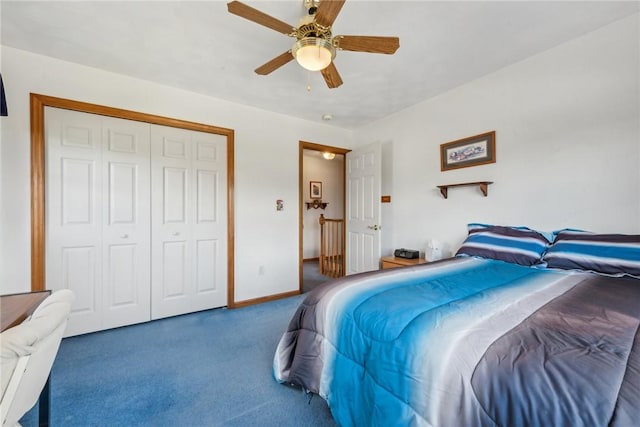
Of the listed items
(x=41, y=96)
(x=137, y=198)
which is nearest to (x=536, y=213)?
(x=137, y=198)

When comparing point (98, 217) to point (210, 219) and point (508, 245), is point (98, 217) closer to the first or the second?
point (210, 219)

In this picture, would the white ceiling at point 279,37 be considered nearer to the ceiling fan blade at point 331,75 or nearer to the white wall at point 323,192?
the ceiling fan blade at point 331,75

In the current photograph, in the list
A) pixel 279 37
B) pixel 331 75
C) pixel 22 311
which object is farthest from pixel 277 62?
pixel 22 311

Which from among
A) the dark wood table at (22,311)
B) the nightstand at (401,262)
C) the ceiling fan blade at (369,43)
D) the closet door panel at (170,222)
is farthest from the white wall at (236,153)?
the ceiling fan blade at (369,43)

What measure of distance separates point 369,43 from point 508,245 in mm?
1819

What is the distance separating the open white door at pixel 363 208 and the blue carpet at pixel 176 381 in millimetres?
1580

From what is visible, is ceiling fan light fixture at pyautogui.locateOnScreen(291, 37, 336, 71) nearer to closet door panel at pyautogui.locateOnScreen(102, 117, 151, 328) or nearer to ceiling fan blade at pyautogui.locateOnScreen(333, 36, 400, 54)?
ceiling fan blade at pyautogui.locateOnScreen(333, 36, 400, 54)

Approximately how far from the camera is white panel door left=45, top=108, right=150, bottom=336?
2268 mm

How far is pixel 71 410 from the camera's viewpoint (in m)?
1.46

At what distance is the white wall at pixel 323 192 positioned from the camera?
19.5ft

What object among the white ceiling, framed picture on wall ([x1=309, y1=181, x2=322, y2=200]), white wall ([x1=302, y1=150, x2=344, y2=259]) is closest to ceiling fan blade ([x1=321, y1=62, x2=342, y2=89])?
the white ceiling

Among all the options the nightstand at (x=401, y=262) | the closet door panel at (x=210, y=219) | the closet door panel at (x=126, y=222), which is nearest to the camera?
the closet door panel at (x=126, y=222)

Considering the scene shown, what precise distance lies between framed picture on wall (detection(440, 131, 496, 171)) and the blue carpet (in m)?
2.49

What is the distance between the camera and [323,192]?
6199mm
